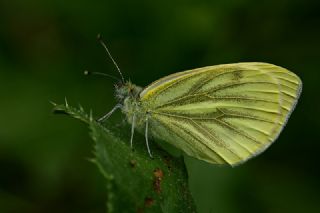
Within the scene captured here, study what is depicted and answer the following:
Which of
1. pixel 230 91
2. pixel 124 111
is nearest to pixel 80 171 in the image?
pixel 124 111

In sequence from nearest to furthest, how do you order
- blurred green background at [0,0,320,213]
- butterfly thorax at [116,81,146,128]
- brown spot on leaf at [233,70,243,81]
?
butterfly thorax at [116,81,146,128], brown spot on leaf at [233,70,243,81], blurred green background at [0,0,320,213]

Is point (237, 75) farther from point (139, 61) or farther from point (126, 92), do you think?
point (139, 61)

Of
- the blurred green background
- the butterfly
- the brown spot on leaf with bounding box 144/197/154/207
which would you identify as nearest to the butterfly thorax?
the butterfly

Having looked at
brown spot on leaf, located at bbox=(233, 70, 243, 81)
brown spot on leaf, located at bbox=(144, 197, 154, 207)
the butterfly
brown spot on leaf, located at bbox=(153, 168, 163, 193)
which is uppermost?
brown spot on leaf, located at bbox=(233, 70, 243, 81)

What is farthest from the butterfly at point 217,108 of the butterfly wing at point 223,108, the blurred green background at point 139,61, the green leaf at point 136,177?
the blurred green background at point 139,61

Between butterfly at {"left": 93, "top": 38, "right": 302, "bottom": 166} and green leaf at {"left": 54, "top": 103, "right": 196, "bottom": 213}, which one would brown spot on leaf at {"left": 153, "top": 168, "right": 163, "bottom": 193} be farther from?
butterfly at {"left": 93, "top": 38, "right": 302, "bottom": 166}

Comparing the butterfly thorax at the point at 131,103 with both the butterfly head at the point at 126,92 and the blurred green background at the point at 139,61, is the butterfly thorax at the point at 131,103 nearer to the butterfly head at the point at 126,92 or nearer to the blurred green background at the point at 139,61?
the butterfly head at the point at 126,92

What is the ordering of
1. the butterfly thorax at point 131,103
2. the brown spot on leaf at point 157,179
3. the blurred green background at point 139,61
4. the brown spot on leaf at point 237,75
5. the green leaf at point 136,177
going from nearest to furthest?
the green leaf at point 136,177 → the brown spot on leaf at point 157,179 → the butterfly thorax at point 131,103 → the brown spot on leaf at point 237,75 → the blurred green background at point 139,61
